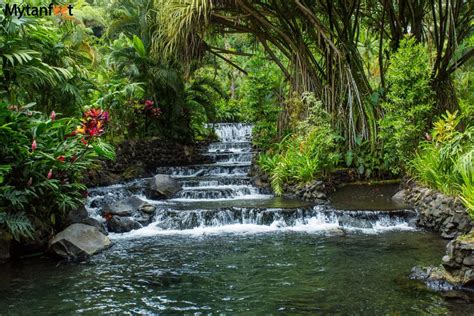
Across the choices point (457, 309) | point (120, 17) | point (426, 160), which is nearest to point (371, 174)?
point (426, 160)

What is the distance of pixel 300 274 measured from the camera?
5.80 meters

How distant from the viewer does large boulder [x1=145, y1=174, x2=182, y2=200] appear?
1118 cm

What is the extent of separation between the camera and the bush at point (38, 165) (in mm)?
6500

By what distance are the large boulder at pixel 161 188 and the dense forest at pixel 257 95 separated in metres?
1.69

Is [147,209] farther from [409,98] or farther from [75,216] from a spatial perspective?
[409,98]

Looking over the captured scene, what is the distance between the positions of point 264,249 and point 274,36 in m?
7.26

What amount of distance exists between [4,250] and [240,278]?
3484mm

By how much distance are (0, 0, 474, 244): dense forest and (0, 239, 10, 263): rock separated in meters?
0.10

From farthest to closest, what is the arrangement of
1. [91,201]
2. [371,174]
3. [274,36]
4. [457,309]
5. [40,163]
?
[274,36] < [371,174] < [91,201] < [40,163] < [457,309]

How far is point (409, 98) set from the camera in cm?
933

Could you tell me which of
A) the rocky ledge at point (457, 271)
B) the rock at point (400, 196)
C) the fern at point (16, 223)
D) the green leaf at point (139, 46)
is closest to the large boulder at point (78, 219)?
the fern at point (16, 223)

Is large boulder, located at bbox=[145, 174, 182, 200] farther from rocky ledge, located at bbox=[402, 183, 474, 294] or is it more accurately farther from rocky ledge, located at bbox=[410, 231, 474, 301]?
rocky ledge, located at bbox=[410, 231, 474, 301]

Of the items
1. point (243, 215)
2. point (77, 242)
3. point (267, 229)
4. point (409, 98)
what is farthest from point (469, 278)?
point (77, 242)

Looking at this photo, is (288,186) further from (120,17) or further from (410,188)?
(120,17)
